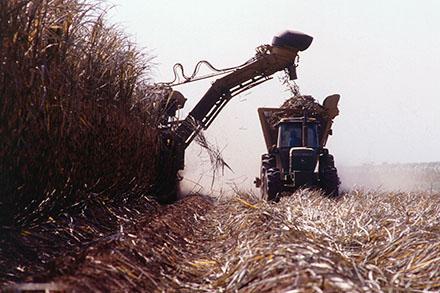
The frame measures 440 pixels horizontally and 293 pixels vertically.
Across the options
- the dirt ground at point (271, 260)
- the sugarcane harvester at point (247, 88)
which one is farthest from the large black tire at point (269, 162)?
the dirt ground at point (271, 260)

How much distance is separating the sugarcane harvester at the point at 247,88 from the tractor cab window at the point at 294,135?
0.05m

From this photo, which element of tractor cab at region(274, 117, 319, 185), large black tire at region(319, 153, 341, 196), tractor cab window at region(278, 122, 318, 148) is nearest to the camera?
large black tire at region(319, 153, 341, 196)

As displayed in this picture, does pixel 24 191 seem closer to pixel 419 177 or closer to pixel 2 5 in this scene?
pixel 2 5

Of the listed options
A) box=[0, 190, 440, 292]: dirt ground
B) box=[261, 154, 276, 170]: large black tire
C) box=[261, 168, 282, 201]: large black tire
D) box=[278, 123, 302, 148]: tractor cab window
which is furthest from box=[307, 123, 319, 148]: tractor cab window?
box=[0, 190, 440, 292]: dirt ground

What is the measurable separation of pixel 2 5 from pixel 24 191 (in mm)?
1766

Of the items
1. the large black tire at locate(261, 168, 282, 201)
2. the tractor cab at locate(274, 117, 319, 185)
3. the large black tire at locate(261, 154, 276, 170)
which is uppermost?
the tractor cab at locate(274, 117, 319, 185)

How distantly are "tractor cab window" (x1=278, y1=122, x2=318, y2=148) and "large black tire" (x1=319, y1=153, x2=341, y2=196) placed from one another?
0.39 metres

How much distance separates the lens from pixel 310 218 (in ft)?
26.7

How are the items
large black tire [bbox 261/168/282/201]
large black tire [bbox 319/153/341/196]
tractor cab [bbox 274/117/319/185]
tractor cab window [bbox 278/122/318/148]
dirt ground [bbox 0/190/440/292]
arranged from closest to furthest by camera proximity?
dirt ground [bbox 0/190/440/292] < large black tire [bbox 261/168/282/201] < large black tire [bbox 319/153/341/196] < tractor cab [bbox 274/117/319/185] < tractor cab window [bbox 278/122/318/148]

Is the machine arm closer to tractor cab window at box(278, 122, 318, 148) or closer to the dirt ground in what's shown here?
tractor cab window at box(278, 122, 318, 148)

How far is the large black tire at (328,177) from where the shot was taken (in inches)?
579

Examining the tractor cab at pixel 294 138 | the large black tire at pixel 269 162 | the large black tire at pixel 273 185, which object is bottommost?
the large black tire at pixel 273 185

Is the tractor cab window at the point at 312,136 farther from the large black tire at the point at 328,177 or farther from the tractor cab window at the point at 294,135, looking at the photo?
the large black tire at the point at 328,177

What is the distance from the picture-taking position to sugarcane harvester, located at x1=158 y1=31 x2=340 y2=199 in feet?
51.3
